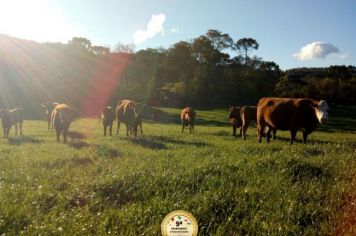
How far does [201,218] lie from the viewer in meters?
6.75

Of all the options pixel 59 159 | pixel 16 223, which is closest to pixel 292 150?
pixel 59 159

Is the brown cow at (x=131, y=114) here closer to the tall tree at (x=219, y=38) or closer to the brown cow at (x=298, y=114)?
the brown cow at (x=298, y=114)

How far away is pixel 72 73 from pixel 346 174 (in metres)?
74.2

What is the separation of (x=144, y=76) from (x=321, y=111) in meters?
68.9

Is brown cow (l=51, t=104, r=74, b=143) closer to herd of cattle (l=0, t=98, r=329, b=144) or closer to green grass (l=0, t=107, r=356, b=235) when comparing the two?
herd of cattle (l=0, t=98, r=329, b=144)

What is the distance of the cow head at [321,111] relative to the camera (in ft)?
60.4

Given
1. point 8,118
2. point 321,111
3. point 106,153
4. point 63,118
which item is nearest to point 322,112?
point 321,111

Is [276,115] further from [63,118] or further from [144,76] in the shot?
[144,76]

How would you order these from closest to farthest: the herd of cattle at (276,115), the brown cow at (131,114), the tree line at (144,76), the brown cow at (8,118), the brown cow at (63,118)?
the herd of cattle at (276,115) → the brown cow at (63,118) → the brown cow at (131,114) → the brown cow at (8,118) → the tree line at (144,76)

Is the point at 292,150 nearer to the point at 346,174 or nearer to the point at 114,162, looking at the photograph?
the point at 346,174

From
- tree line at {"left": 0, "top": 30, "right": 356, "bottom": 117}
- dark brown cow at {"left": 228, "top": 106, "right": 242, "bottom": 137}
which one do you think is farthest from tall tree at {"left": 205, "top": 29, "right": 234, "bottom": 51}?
dark brown cow at {"left": 228, "top": 106, "right": 242, "bottom": 137}

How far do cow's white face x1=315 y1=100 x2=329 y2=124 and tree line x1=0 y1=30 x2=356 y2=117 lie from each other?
2190 inches

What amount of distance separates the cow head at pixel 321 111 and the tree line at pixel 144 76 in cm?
5551

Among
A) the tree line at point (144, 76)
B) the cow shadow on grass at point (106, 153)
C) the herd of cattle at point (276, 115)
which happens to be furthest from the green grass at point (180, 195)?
the tree line at point (144, 76)
